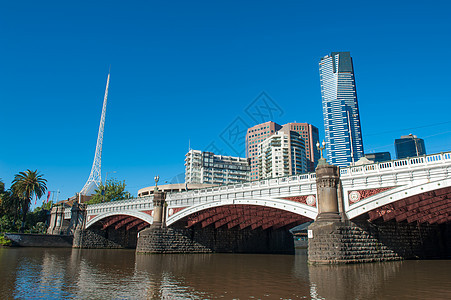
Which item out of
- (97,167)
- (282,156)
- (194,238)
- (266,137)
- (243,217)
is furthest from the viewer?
(266,137)

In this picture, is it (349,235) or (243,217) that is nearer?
(349,235)

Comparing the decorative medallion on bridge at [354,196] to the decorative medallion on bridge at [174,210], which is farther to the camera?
the decorative medallion on bridge at [174,210]

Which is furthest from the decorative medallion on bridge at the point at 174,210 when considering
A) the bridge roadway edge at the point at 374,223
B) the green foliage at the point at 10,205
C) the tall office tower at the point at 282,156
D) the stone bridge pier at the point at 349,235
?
the tall office tower at the point at 282,156

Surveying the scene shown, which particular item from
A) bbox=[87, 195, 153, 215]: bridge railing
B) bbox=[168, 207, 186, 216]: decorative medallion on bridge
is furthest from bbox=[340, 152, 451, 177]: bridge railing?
bbox=[87, 195, 153, 215]: bridge railing

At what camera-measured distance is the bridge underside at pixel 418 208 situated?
26.5 m

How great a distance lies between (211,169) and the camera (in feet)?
527

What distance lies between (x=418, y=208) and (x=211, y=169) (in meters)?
134

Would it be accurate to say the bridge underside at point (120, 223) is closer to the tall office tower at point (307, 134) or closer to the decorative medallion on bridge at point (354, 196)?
the decorative medallion on bridge at point (354, 196)

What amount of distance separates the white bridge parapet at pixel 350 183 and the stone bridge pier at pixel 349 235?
4.01 ft

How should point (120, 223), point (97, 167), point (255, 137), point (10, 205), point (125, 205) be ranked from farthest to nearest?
1. point (255, 137)
2. point (97, 167)
3. point (10, 205)
4. point (120, 223)
5. point (125, 205)

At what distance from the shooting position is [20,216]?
260 ft

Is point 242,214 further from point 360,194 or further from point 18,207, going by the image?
point 18,207

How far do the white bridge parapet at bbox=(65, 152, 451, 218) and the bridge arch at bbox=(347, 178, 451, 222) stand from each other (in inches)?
3.5

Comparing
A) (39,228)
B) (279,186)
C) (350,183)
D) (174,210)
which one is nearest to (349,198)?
(350,183)
